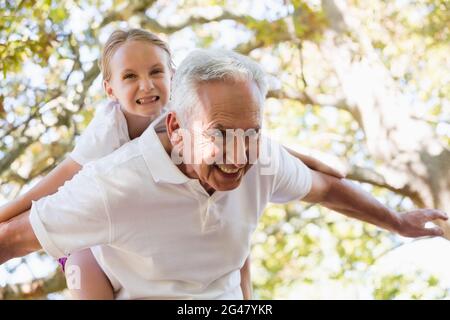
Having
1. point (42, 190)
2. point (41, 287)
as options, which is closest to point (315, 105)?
point (41, 287)

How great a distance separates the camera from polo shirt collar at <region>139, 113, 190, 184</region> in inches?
59.9

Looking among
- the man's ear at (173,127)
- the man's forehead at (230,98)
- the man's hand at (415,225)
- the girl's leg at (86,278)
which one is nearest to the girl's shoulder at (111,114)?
the girl's leg at (86,278)

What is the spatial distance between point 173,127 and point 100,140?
1.75ft

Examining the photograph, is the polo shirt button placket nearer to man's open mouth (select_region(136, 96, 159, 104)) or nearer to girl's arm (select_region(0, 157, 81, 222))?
girl's arm (select_region(0, 157, 81, 222))

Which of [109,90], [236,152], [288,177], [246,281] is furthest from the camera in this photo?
[109,90]

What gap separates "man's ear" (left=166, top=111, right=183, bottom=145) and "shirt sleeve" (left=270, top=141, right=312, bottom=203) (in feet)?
0.90

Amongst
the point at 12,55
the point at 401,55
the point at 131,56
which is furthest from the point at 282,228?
the point at 131,56

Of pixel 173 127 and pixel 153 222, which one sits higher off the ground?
pixel 173 127

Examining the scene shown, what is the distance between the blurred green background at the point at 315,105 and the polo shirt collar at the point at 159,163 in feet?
2.09

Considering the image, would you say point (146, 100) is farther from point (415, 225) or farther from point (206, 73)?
point (415, 225)

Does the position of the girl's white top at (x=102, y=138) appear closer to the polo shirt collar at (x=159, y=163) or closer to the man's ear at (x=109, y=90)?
the man's ear at (x=109, y=90)

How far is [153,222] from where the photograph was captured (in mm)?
1546

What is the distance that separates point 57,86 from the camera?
14.4ft

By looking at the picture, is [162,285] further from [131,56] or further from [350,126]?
[350,126]
